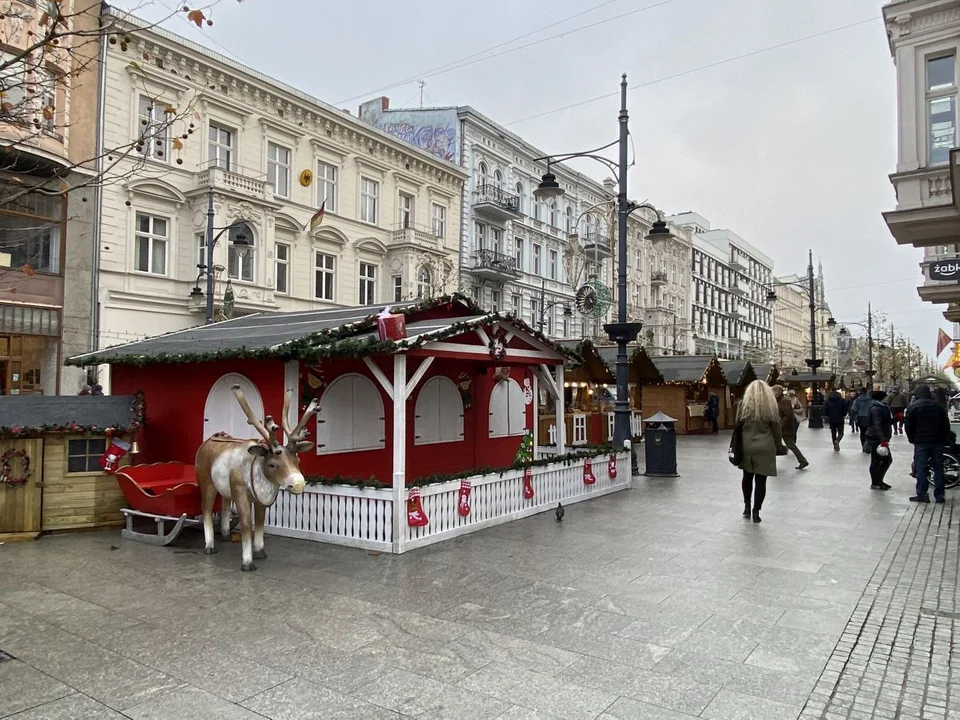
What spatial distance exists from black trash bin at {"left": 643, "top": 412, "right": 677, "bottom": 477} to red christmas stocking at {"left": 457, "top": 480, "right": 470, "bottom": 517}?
6.52 m

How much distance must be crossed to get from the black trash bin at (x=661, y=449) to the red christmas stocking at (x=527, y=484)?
497cm

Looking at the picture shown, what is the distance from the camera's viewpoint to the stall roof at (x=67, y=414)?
25.9ft

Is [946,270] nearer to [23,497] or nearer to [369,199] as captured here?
[23,497]

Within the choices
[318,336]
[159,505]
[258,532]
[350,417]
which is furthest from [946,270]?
[159,505]

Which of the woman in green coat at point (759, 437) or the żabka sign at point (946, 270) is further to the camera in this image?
the żabka sign at point (946, 270)

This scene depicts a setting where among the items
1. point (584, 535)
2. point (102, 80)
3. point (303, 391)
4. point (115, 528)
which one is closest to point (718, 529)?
point (584, 535)

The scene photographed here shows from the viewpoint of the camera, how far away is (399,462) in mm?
7691

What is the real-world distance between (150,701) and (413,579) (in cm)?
282

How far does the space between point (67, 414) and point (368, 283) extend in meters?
22.8

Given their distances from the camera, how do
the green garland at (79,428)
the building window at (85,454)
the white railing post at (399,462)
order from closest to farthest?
the white railing post at (399,462)
the green garland at (79,428)
the building window at (85,454)

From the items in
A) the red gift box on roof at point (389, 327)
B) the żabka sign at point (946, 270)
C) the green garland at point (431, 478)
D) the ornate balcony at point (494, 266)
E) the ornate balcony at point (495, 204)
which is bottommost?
the green garland at point (431, 478)

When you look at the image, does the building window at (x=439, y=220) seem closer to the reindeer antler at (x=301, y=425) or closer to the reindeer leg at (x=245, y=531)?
the reindeer antler at (x=301, y=425)

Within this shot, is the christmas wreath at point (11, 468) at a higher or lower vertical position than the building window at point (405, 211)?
lower

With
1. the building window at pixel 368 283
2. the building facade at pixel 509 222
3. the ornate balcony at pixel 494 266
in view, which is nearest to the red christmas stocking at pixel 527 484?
the building window at pixel 368 283
